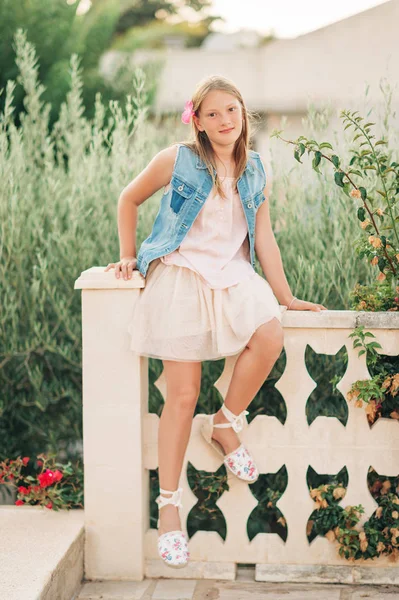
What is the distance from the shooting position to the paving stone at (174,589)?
105 inches

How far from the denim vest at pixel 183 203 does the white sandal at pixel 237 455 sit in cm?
57

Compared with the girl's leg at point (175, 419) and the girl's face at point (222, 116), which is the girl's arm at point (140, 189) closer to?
the girl's face at point (222, 116)

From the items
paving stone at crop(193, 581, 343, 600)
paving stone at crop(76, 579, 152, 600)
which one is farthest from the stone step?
paving stone at crop(193, 581, 343, 600)

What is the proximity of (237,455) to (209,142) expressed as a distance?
3.60ft

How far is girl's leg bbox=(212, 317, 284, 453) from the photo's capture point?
8.50 ft

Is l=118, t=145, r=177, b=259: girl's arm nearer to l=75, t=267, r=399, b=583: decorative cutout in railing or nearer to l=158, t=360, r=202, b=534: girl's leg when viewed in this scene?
l=75, t=267, r=399, b=583: decorative cutout in railing

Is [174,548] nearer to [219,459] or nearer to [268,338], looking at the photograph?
[219,459]

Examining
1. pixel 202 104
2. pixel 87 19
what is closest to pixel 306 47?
pixel 87 19

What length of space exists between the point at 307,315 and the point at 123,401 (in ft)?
2.30

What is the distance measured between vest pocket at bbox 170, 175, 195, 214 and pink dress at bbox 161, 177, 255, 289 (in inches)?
2.9

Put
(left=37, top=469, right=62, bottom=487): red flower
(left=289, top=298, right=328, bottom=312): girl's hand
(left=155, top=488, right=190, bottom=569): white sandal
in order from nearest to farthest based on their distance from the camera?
(left=155, top=488, right=190, bottom=569): white sandal < (left=289, top=298, right=328, bottom=312): girl's hand < (left=37, top=469, right=62, bottom=487): red flower

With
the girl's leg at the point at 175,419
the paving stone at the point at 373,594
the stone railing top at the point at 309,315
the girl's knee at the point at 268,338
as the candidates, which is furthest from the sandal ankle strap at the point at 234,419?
the paving stone at the point at 373,594

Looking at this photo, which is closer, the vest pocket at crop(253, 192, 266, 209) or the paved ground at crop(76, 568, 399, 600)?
the paved ground at crop(76, 568, 399, 600)

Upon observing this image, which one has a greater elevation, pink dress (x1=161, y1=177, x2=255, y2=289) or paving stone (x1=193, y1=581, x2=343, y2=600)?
pink dress (x1=161, y1=177, x2=255, y2=289)
